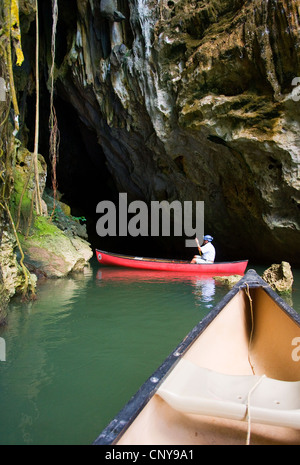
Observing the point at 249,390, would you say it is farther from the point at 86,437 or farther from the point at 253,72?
the point at 253,72

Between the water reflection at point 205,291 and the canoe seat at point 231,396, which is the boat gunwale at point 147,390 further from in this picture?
the water reflection at point 205,291

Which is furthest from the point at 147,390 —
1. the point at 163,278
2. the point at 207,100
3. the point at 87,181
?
the point at 87,181

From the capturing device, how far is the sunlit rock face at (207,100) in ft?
26.4

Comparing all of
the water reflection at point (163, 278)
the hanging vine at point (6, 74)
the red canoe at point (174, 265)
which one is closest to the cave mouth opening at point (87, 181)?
the red canoe at point (174, 265)

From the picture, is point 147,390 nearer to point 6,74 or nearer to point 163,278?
point 6,74

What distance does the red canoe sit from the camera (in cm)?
851

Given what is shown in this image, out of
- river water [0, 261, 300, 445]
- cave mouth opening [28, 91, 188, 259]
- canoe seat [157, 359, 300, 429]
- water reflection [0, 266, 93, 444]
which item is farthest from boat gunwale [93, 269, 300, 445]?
cave mouth opening [28, 91, 188, 259]

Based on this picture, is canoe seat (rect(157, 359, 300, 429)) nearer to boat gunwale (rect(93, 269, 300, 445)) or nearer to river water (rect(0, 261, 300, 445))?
boat gunwale (rect(93, 269, 300, 445))

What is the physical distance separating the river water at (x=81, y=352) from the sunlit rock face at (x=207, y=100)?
4357 millimetres

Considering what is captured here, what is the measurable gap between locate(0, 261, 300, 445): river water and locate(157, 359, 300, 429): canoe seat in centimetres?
65

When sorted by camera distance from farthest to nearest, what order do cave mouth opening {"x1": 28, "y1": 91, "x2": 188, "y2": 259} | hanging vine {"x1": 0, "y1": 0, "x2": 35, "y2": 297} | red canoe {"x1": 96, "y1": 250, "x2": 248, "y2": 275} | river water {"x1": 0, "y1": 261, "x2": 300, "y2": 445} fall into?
cave mouth opening {"x1": 28, "y1": 91, "x2": 188, "y2": 259} → red canoe {"x1": 96, "y1": 250, "x2": 248, "y2": 275} → hanging vine {"x1": 0, "y1": 0, "x2": 35, "y2": 297} → river water {"x1": 0, "y1": 261, "x2": 300, "y2": 445}

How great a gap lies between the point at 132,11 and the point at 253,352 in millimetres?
11372

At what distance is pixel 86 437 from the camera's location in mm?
1831

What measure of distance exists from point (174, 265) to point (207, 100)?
5.13m
